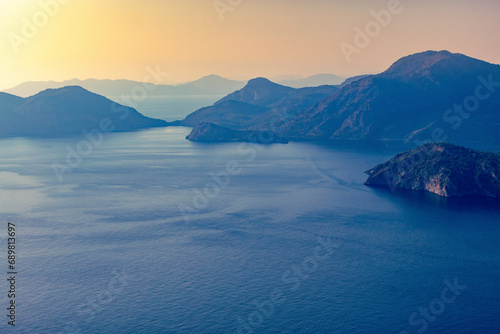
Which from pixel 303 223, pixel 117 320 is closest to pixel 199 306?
pixel 117 320

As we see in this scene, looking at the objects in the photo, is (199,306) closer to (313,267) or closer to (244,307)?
(244,307)

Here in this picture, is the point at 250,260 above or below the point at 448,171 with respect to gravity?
below

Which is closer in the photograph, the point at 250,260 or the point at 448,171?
the point at 250,260

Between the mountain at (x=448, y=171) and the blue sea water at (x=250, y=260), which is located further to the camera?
the mountain at (x=448, y=171)

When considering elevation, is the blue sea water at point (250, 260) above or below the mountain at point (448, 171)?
below
